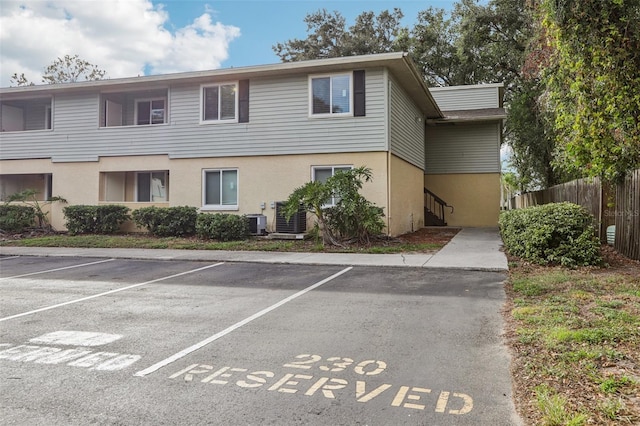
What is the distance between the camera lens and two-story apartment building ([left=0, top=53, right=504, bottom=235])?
13336 millimetres

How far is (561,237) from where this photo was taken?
875 centimetres

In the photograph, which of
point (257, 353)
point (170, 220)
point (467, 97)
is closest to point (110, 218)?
point (170, 220)

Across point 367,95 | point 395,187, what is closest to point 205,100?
point 367,95

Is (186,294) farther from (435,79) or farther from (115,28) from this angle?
(435,79)

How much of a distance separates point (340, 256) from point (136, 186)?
10801mm

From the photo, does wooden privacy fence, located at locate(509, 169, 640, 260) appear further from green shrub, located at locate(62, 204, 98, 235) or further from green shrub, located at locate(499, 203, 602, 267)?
green shrub, located at locate(62, 204, 98, 235)

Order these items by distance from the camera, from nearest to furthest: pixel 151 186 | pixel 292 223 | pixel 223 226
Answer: pixel 223 226 < pixel 292 223 < pixel 151 186

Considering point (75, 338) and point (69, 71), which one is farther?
point (69, 71)

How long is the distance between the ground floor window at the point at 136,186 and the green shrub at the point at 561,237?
12.9 m

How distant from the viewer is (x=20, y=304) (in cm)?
618

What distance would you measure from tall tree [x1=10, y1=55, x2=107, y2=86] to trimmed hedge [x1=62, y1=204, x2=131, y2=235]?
22.8m

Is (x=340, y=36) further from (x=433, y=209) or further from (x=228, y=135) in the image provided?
(x=228, y=135)

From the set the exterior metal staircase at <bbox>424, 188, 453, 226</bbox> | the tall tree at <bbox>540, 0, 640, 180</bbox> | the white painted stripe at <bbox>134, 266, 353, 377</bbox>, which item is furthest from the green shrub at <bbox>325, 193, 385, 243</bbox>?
the exterior metal staircase at <bbox>424, 188, 453, 226</bbox>

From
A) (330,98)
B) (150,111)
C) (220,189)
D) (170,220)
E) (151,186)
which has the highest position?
(150,111)
